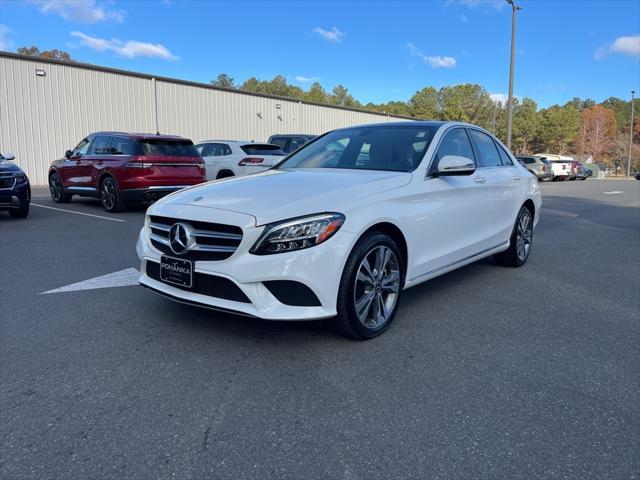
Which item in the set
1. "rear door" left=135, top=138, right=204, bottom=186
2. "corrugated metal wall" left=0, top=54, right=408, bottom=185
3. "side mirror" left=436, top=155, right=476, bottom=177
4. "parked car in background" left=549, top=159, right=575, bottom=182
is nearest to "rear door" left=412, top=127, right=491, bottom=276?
"side mirror" left=436, top=155, right=476, bottom=177

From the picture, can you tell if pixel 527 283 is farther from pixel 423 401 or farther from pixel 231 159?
pixel 231 159

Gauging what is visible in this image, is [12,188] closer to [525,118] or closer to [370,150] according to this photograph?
→ [370,150]

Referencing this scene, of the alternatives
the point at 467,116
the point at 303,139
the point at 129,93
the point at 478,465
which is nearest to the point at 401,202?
the point at 478,465

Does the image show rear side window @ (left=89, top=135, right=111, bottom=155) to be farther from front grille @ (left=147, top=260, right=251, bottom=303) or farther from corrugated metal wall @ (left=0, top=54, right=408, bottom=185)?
corrugated metal wall @ (left=0, top=54, right=408, bottom=185)

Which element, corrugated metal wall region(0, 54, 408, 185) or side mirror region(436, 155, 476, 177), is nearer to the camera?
side mirror region(436, 155, 476, 177)

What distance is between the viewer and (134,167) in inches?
417

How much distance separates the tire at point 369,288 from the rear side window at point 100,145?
9.09 meters

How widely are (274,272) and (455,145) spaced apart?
2.55m

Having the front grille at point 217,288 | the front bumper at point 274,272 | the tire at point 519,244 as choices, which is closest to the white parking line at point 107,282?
the front grille at point 217,288

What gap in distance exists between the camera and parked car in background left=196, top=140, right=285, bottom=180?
13305 mm

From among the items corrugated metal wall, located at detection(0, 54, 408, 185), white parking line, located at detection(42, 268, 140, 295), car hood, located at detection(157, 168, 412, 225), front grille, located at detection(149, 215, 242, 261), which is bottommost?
white parking line, located at detection(42, 268, 140, 295)

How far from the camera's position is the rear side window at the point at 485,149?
17.8 ft

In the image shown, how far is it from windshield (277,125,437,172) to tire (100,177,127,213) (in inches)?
269

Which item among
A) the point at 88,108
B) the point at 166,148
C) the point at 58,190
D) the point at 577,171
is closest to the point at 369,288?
the point at 166,148
